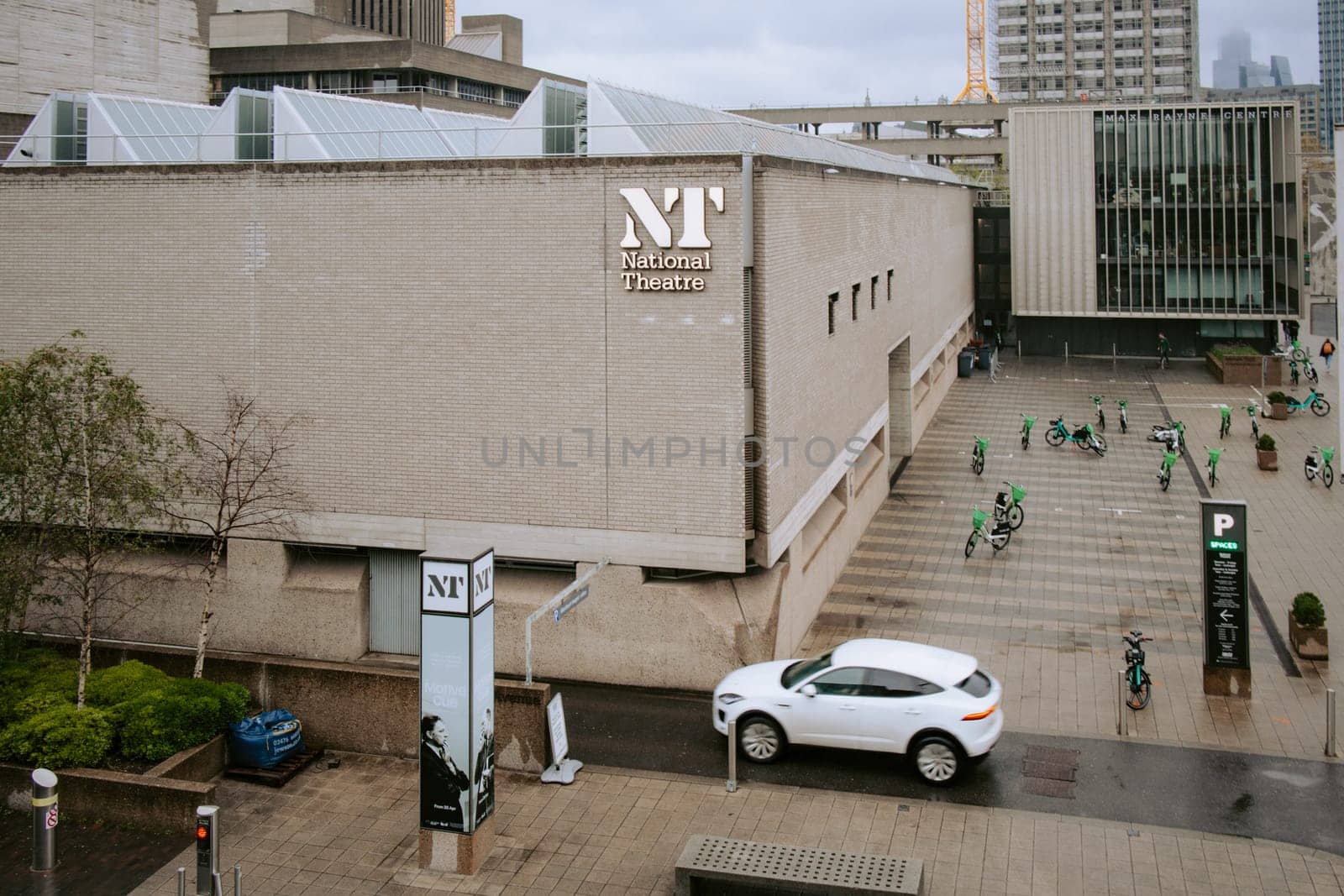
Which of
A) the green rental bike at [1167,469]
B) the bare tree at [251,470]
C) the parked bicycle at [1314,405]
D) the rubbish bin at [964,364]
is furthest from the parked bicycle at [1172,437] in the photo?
the bare tree at [251,470]

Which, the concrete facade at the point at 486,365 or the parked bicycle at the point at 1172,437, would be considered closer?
the concrete facade at the point at 486,365

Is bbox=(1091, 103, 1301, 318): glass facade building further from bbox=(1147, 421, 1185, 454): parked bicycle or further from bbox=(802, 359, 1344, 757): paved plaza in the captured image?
bbox=(1147, 421, 1185, 454): parked bicycle

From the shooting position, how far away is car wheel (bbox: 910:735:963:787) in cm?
1489

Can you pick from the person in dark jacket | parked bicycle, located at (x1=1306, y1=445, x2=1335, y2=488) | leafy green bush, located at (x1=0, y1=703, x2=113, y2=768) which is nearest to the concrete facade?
leafy green bush, located at (x1=0, y1=703, x2=113, y2=768)

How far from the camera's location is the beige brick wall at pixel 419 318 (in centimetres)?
1797

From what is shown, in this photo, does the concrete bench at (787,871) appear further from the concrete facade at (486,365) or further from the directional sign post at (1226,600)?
the directional sign post at (1226,600)

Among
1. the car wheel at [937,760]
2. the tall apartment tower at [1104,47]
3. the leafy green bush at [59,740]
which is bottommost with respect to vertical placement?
the car wheel at [937,760]

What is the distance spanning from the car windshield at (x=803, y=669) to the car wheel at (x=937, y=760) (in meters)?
1.52

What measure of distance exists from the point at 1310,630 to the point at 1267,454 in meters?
14.9

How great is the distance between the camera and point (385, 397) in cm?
1906

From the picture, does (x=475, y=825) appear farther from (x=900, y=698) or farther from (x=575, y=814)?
(x=900, y=698)

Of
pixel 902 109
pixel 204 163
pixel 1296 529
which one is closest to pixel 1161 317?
pixel 1296 529

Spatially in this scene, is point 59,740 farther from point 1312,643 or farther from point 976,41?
point 976,41

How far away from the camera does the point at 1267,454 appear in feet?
106
